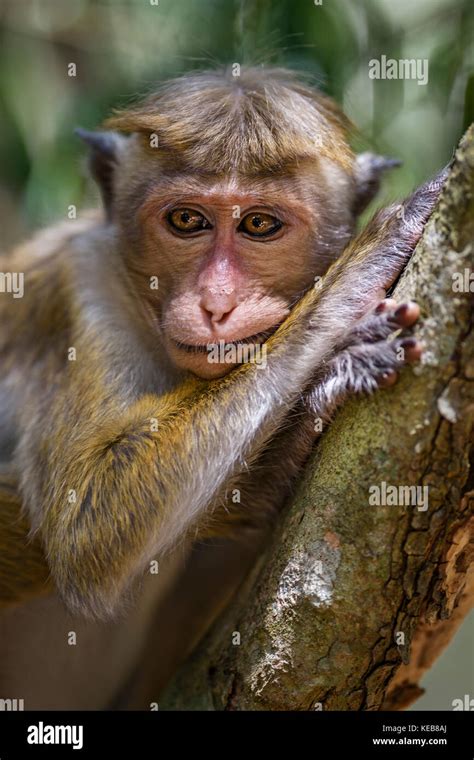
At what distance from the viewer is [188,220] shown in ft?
11.7

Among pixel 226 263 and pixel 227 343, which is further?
pixel 226 263

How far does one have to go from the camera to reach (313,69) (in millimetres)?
4586

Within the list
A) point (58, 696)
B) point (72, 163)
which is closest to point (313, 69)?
point (72, 163)

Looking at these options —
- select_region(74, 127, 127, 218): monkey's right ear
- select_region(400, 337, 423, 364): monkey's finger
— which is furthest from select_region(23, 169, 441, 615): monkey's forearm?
select_region(74, 127, 127, 218): monkey's right ear

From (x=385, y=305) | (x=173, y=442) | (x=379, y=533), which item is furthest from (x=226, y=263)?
(x=379, y=533)

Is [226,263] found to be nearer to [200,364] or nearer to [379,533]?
[200,364]

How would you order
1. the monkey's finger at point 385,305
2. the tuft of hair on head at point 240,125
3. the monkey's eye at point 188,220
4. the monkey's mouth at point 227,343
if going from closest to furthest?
the monkey's finger at point 385,305
the monkey's mouth at point 227,343
the tuft of hair on head at point 240,125
the monkey's eye at point 188,220

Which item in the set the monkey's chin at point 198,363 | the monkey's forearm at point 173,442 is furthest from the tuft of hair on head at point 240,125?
the monkey's chin at point 198,363

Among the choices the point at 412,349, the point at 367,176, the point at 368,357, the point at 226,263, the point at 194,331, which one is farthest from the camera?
the point at 367,176

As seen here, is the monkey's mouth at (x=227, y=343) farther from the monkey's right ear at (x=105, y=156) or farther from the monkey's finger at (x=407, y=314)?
the monkey's right ear at (x=105, y=156)

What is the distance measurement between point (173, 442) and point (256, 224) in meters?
0.99

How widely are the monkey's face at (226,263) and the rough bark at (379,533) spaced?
63 centimetres

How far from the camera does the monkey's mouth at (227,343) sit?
3264mm
